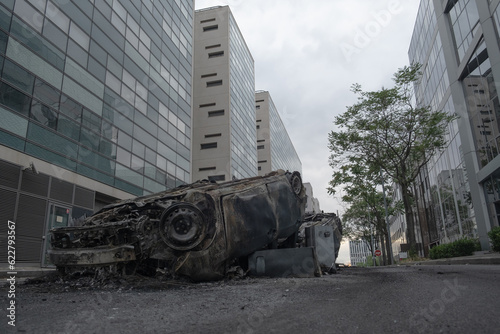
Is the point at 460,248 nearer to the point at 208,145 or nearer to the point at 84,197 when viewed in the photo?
the point at 84,197

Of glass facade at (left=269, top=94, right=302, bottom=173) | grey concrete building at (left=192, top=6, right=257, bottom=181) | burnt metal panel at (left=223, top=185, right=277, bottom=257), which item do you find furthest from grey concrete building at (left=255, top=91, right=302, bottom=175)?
burnt metal panel at (left=223, top=185, right=277, bottom=257)

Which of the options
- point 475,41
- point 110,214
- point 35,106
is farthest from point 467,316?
point 475,41

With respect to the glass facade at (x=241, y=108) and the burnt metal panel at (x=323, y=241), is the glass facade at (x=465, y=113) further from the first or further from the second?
the glass facade at (x=241, y=108)

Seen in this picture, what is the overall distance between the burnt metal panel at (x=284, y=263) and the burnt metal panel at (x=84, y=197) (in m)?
12.0

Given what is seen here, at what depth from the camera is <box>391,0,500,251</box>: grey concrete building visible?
766 inches

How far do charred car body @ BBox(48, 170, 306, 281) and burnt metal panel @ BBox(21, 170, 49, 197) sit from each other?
8793 millimetres

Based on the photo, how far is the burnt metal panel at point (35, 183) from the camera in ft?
42.7

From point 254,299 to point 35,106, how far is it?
13.4m

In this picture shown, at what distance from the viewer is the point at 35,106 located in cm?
1355

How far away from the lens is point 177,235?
5.20 metres

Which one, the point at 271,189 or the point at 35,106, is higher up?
the point at 35,106

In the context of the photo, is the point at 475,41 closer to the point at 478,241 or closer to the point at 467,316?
the point at 478,241

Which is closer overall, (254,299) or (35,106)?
(254,299)

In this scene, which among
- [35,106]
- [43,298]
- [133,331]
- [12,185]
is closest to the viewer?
[133,331]
